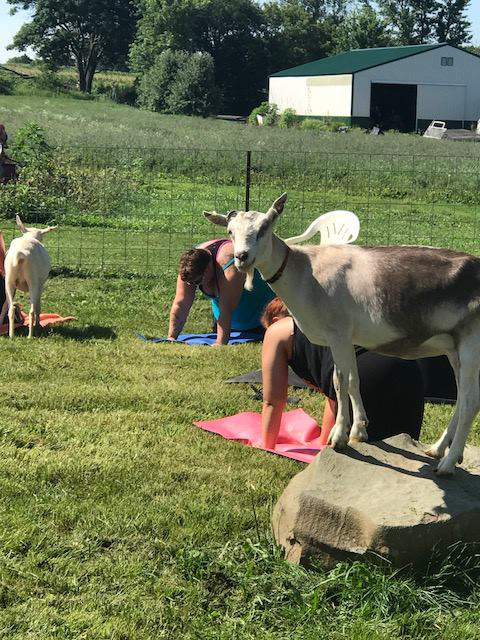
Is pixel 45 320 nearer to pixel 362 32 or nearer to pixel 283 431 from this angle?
pixel 283 431

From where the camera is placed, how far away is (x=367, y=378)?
5.38 metres

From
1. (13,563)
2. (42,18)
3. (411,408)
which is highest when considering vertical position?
(42,18)

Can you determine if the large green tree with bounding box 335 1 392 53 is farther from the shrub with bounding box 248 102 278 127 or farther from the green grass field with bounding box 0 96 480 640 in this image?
the green grass field with bounding box 0 96 480 640

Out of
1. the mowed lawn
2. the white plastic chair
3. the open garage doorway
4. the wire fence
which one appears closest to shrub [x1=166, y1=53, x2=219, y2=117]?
the open garage doorway

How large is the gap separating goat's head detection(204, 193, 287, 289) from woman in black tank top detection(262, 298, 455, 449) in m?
1.57

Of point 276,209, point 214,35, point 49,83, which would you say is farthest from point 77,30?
point 276,209

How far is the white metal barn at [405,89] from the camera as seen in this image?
53844mm

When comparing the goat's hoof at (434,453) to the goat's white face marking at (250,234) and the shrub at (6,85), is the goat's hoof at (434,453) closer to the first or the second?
the goat's white face marking at (250,234)

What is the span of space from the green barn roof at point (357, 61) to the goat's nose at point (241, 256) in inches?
2031

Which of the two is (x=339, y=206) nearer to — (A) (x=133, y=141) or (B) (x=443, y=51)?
(A) (x=133, y=141)

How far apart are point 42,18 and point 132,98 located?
1499 centimetres

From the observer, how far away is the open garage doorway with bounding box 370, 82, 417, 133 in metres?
55.4

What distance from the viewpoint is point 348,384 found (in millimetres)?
4207

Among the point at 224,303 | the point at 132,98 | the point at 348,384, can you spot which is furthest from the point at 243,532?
the point at 132,98
